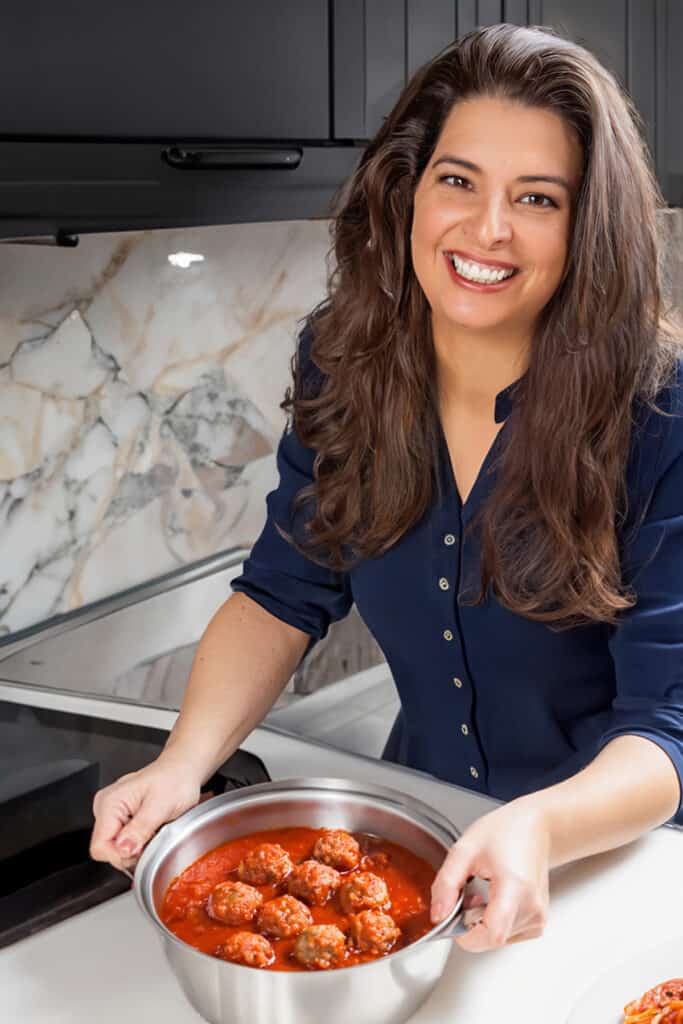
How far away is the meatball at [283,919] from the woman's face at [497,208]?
0.62 meters

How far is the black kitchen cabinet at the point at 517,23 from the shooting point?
5.10 ft

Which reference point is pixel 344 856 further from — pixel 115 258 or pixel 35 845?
pixel 115 258

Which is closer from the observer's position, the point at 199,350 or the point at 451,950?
the point at 451,950

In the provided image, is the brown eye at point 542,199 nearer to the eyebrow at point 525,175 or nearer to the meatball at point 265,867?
the eyebrow at point 525,175

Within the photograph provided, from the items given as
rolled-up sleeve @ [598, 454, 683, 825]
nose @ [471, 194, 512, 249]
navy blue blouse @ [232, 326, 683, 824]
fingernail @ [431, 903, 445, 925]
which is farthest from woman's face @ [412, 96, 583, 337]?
fingernail @ [431, 903, 445, 925]

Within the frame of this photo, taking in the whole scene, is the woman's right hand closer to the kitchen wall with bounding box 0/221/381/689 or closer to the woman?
the woman

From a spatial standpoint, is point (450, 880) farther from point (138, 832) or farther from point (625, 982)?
point (138, 832)

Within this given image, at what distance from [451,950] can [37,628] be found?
961 millimetres

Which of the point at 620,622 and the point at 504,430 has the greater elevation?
the point at 504,430

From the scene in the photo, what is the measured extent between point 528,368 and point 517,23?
0.68 metres

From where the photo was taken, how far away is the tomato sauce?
0.99 m

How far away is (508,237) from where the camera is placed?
128 centimetres

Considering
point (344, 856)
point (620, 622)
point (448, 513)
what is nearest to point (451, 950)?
point (344, 856)

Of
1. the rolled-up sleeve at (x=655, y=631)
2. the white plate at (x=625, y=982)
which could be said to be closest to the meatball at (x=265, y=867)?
the white plate at (x=625, y=982)
